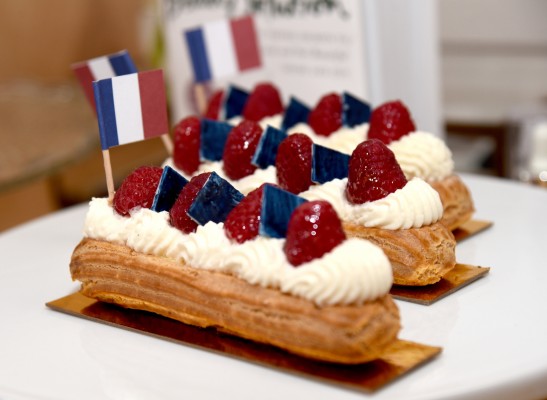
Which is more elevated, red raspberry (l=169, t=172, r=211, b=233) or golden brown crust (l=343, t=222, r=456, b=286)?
red raspberry (l=169, t=172, r=211, b=233)

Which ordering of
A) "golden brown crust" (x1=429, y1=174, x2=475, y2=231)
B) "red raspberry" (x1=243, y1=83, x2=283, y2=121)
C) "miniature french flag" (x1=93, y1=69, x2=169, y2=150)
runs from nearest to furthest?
"miniature french flag" (x1=93, y1=69, x2=169, y2=150) < "golden brown crust" (x1=429, y1=174, x2=475, y2=231) < "red raspberry" (x1=243, y1=83, x2=283, y2=121)

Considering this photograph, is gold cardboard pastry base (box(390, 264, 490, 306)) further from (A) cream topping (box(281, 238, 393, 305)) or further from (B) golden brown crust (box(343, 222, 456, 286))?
(A) cream topping (box(281, 238, 393, 305))

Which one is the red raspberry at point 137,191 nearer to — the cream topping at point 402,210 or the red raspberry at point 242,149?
the red raspberry at point 242,149

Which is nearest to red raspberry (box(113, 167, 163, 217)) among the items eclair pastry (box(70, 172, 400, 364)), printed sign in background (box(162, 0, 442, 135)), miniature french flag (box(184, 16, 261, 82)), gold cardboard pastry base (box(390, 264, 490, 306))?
eclair pastry (box(70, 172, 400, 364))

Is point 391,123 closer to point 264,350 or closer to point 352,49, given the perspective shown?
point 352,49

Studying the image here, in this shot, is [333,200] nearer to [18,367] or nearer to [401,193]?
[401,193]

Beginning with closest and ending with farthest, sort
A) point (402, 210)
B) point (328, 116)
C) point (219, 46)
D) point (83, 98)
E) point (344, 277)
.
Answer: point (344, 277) → point (402, 210) → point (328, 116) → point (219, 46) → point (83, 98)

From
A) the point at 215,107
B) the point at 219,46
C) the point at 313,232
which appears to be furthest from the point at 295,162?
the point at 219,46
